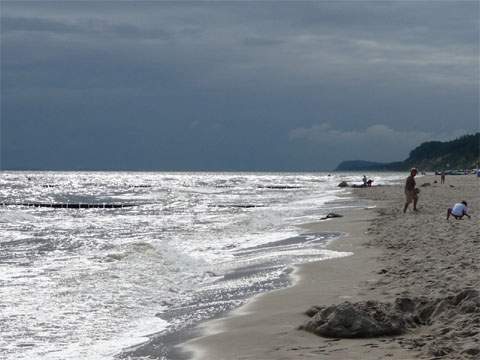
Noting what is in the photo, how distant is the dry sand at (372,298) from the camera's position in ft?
20.9

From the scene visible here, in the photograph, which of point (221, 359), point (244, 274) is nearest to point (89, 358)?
point (221, 359)

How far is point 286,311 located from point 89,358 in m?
2.80

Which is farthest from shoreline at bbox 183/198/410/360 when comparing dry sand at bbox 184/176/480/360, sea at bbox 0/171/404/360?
sea at bbox 0/171/404/360

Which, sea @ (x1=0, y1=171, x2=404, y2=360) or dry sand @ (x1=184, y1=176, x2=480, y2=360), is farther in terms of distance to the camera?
sea @ (x1=0, y1=171, x2=404, y2=360)

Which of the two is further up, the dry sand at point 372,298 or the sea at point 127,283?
the dry sand at point 372,298

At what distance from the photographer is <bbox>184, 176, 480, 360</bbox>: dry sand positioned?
638 cm

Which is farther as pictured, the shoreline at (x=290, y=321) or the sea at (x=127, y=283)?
the sea at (x=127, y=283)

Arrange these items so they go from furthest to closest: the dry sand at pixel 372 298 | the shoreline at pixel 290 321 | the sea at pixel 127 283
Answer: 1. the sea at pixel 127 283
2. the shoreline at pixel 290 321
3. the dry sand at pixel 372 298

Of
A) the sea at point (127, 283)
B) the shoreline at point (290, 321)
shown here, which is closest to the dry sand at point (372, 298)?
the shoreline at point (290, 321)

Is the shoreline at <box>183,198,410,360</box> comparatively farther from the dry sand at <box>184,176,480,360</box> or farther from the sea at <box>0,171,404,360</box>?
the sea at <box>0,171,404,360</box>

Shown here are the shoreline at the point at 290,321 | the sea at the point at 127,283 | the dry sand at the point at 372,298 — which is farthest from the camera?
the sea at the point at 127,283

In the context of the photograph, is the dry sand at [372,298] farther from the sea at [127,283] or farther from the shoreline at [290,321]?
the sea at [127,283]

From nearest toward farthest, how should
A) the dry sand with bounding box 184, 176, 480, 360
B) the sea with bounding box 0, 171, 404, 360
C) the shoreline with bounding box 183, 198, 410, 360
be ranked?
the dry sand with bounding box 184, 176, 480, 360 < the shoreline with bounding box 183, 198, 410, 360 < the sea with bounding box 0, 171, 404, 360

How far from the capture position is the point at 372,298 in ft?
29.0
